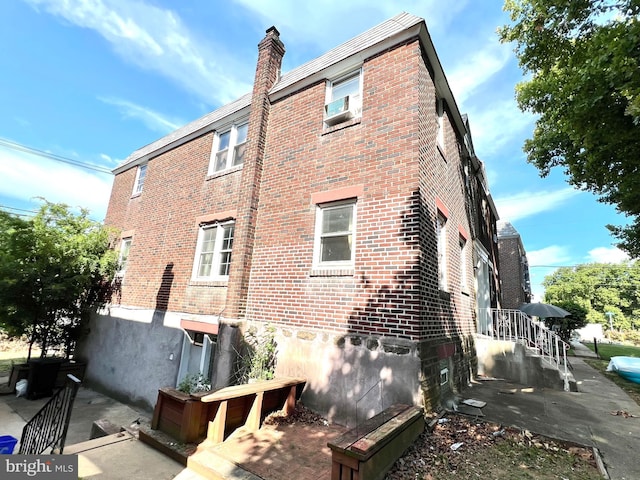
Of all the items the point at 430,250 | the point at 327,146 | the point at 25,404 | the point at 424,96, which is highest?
the point at 424,96

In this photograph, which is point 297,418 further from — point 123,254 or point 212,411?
point 123,254

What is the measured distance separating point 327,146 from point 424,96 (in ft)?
7.63

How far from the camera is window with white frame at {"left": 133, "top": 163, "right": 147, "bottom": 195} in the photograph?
13.0 m

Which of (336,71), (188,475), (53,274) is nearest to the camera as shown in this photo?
(188,475)

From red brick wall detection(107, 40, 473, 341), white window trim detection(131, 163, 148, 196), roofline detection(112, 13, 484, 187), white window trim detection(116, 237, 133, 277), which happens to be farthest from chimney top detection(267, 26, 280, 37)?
white window trim detection(116, 237, 133, 277)

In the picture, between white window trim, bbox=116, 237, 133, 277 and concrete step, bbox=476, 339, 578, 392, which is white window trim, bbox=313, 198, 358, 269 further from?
white window trim, bbox=116, 237, 133, 277

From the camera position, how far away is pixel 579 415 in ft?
18.1

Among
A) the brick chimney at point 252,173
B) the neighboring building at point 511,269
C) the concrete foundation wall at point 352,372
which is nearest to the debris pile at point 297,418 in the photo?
the concrete foundation wall at point 352,372

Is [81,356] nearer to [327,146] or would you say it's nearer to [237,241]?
[237,241]

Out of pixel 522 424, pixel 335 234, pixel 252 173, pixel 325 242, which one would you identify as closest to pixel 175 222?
pixel 252 173

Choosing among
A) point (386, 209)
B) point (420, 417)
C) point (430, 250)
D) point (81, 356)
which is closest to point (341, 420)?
point (420, 417)

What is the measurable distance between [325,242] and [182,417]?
402cm

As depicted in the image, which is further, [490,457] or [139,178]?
[139,178]

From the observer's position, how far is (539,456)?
13.1 ft
